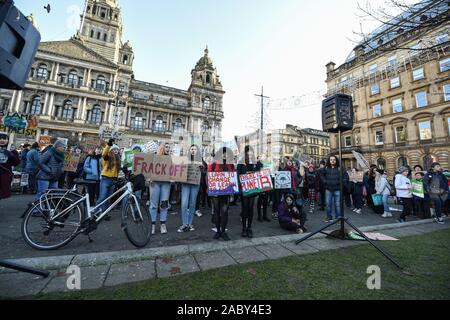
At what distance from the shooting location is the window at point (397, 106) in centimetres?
2502

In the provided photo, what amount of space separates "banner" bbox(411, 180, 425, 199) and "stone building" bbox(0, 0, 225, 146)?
3005cm

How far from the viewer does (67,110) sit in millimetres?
35781

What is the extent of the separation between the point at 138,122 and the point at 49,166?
136 feet

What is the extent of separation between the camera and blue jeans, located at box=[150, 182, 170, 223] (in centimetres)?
417

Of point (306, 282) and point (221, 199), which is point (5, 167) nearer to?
point (221, 199)

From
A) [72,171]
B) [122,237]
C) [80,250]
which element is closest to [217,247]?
[122,237]

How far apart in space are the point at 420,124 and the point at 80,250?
34033 millimetres

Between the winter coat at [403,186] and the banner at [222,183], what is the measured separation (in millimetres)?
7098

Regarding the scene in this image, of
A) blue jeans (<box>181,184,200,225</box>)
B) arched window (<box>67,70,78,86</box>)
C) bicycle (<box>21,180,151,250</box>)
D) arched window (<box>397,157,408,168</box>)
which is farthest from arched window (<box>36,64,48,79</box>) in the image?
arched window (<box>397,157,408,168</box>)

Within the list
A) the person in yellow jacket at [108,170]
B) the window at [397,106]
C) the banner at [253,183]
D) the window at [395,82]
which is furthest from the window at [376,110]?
the person in yellow jacket at [108,170]

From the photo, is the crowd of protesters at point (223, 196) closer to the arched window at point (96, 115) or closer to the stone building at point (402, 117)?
the stone building at point (402, 117)

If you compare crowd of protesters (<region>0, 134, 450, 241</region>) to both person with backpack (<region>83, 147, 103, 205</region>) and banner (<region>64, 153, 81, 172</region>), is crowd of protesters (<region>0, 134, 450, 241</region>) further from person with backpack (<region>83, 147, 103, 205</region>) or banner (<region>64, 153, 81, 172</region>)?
banner (<region>64, 153, 81, 172</region>)

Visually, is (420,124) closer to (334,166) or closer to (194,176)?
(334,166)

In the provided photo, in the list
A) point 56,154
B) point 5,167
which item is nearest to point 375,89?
point 56,154
